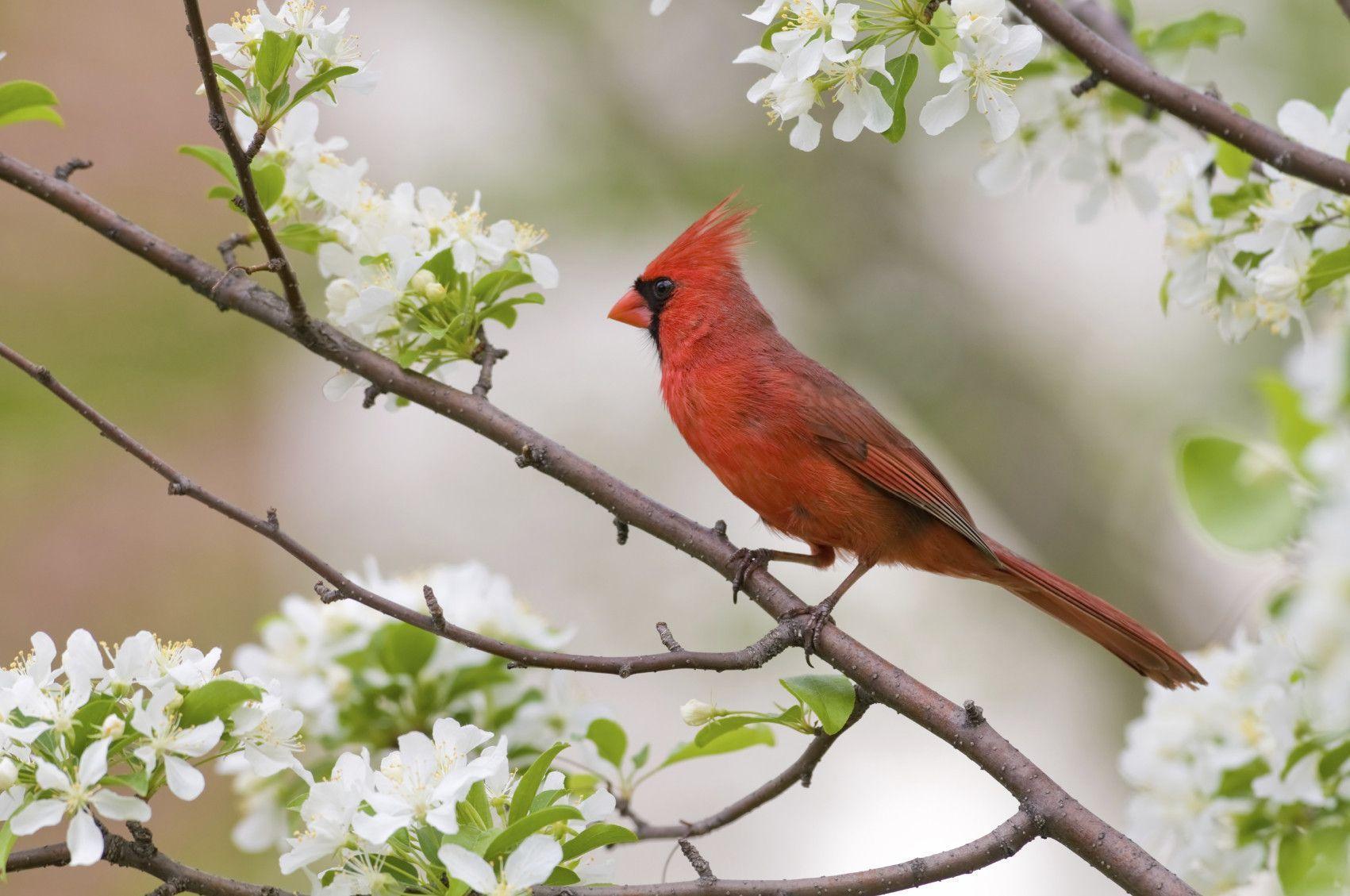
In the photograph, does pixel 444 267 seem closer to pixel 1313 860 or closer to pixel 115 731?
pixel 115 731

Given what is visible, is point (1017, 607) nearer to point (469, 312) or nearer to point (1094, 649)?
point (1094, 649)

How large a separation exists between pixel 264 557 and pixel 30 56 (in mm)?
2415

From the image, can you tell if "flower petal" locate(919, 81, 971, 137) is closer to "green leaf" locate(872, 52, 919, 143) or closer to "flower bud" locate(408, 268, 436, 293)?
"green leaf" locate(872, 52, 919, 143)

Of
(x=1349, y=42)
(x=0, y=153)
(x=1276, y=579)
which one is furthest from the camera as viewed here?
(x=1349, y=42)

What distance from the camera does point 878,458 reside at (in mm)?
2752

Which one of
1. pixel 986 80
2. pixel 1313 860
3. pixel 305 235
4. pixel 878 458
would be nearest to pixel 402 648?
pixel 305 235

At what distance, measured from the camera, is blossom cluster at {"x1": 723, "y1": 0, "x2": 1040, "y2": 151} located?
1685 mm

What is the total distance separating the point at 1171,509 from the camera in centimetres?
525

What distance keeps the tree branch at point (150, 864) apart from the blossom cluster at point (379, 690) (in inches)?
23.0

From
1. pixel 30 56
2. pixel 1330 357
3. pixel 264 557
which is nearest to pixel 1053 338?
pixel 264 557

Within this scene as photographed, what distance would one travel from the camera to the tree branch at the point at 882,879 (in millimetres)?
1613

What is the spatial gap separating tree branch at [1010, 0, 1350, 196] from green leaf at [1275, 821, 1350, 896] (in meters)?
0.82

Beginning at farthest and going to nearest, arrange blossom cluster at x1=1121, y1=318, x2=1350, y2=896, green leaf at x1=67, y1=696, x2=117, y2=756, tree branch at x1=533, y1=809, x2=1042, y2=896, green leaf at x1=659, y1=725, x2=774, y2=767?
green leaf at x1=659, y1=725, x2=774, y2=767, tree branch at x1=533, y1=809, x2=1042, y2=896, green leaf at x1=67, y1=696, x2=117, y2=756, blossom cluster at x1=1121, y1=318, x2=1350, y2=896

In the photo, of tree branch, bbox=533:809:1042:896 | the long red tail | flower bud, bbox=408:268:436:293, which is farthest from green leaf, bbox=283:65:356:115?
the long red tail
